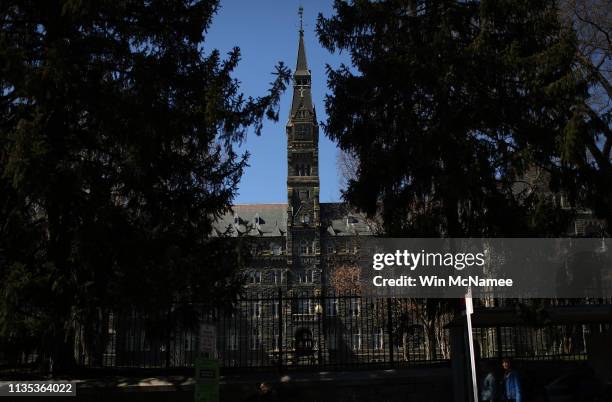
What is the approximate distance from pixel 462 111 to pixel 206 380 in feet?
25.3

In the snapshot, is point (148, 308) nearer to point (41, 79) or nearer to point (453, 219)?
point (41, 79)

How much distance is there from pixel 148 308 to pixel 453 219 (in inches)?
256

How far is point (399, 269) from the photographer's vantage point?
12969 mm

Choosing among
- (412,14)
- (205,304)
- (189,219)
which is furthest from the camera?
(412,14)

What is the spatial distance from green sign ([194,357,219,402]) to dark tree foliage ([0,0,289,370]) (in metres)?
1.93

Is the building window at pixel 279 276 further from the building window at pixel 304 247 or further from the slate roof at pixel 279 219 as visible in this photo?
the slate roof at pixel 279 219

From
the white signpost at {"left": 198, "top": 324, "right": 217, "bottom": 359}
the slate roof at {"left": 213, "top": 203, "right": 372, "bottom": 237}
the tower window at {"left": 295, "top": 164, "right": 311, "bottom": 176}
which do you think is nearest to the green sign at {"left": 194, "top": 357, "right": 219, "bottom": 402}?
the white signpost at {"left": 198, "top": 324, "right": 217, "bottom": 359}

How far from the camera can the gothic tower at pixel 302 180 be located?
74375 mm

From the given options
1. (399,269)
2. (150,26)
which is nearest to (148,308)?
(399,269)

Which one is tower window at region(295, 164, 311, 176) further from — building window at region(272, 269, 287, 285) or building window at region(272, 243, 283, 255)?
building window at region(272, 269, 287, 285)

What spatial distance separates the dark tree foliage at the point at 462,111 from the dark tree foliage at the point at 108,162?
274 cm

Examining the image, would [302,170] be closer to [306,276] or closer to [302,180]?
[302,180]

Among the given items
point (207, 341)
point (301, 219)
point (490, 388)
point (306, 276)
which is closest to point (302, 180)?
point (301, 219)

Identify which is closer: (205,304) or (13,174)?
(13,174)
